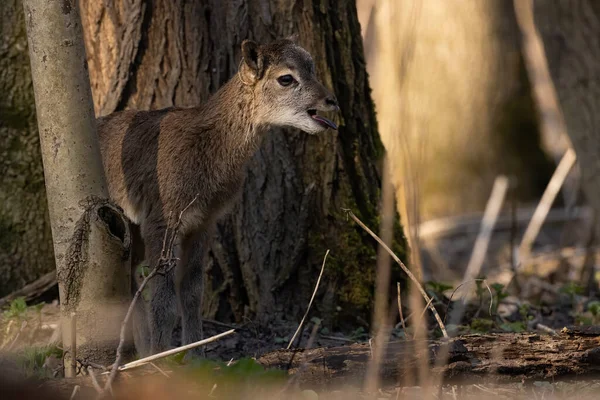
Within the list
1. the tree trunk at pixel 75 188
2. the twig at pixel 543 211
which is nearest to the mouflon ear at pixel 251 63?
the tree trunk at pixel 75 188

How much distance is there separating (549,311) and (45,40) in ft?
17.0

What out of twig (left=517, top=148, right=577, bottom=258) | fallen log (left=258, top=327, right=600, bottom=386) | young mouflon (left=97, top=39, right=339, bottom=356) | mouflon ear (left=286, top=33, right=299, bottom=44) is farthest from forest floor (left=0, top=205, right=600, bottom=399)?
twig (left=517, top=148, right=577, bottom=258)

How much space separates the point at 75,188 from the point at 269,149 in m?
2.15

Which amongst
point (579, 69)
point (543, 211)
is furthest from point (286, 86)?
point (543, 211)

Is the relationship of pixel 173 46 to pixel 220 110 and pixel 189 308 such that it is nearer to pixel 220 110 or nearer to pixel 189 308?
pixel 220 110

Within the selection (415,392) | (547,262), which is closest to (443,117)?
(547,262)

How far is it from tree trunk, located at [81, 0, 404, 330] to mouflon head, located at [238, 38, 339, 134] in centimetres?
47

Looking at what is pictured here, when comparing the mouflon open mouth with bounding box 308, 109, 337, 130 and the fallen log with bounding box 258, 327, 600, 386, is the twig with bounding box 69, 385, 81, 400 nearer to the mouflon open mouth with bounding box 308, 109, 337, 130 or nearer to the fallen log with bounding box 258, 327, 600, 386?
the fallen log with bounding box 258, 327, 600, 386

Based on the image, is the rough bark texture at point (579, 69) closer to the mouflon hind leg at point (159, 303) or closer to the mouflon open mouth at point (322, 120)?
the mouflon open mouth at point (322, 120)

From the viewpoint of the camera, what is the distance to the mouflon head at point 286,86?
6.28 m

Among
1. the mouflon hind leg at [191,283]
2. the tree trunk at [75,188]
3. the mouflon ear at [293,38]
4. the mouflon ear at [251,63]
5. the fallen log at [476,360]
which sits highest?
the mouflon ear at [293,38]

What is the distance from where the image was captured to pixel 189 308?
6398 millimetres

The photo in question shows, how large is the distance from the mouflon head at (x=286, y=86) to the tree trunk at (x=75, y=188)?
63.8 inches

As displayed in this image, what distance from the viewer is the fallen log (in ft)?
15.7
